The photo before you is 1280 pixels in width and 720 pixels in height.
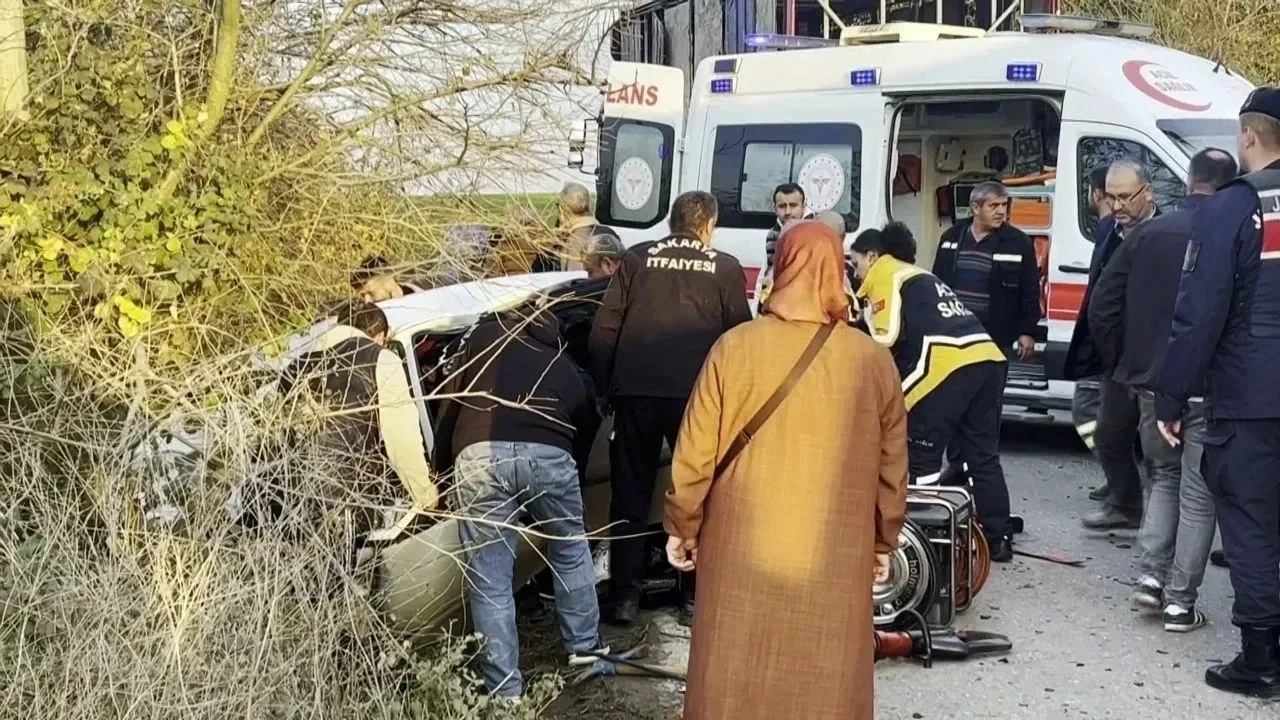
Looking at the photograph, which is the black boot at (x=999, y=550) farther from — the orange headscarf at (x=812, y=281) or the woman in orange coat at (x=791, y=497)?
the orange headscarf at (x=812, y=281)

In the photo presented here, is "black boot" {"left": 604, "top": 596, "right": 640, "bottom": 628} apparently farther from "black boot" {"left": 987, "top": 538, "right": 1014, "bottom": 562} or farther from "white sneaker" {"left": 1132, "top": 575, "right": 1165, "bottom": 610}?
"white sneaker" {"left": 1132, "top": 575, "right": 1165, "bottom": 610}

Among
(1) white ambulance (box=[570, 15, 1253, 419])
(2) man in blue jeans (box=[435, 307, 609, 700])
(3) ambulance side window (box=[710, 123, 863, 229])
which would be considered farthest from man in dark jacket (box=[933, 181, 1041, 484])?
(2) man in blue jeans (box=[435, 307, 609, 700])

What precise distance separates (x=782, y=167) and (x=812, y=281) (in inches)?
222

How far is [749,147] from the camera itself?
9.23 meters

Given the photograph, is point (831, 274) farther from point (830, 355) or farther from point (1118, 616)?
point (1118, 616)

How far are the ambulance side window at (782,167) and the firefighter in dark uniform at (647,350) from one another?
3.46 meters

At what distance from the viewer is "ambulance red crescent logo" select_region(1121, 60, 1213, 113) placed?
7.91 meters

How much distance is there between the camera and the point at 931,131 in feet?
31.8

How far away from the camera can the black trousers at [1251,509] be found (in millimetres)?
4625

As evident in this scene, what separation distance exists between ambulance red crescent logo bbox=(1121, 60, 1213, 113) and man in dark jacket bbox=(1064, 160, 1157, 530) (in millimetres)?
1620

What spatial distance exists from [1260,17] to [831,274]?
1234cm

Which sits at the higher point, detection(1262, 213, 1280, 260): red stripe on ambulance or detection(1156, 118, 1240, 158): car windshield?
detection(1156, 118, 1240, 158): car windshield

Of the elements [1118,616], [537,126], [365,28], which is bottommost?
[1118,616]

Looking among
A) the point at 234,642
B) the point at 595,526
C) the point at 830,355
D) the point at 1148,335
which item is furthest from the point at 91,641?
the point at 1148,335
